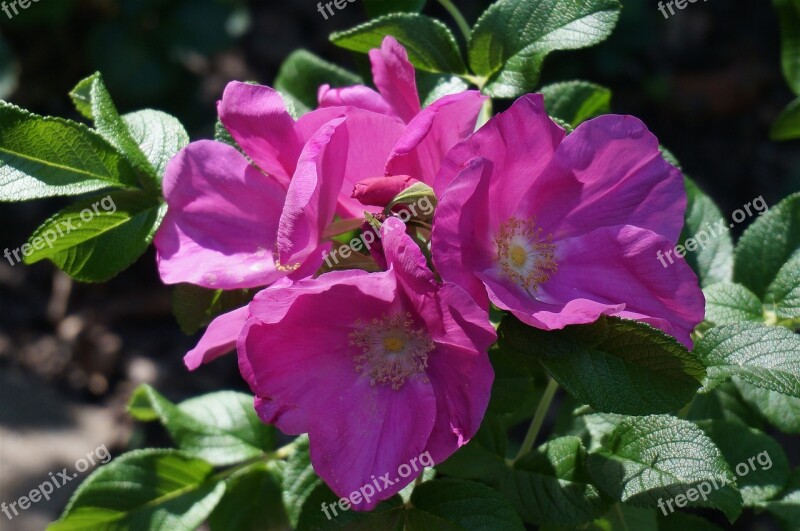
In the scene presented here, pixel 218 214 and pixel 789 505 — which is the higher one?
pixel 218 214

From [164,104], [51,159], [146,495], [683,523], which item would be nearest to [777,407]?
[683,523]

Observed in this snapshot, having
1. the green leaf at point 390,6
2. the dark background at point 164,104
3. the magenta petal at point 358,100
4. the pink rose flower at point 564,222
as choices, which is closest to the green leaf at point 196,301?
the magenta petal at point 358,100

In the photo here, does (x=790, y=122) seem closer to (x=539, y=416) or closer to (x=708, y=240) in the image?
(x=708, y=240)

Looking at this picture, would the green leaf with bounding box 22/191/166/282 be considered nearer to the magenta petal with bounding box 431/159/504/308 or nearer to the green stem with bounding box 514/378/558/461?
the magenta petal with bounding box 431/159/504/308

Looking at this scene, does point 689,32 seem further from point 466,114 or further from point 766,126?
point 466,114

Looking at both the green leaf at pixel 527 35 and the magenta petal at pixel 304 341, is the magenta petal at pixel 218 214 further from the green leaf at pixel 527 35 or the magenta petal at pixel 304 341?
the green leaf at pixel 527 35

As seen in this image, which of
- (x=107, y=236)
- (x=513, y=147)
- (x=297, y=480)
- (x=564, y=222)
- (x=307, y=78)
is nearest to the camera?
(x=513, y=147)

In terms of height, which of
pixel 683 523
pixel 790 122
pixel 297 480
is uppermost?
pixel 790 122

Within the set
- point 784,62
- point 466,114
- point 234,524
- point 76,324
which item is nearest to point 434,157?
point 466,114
